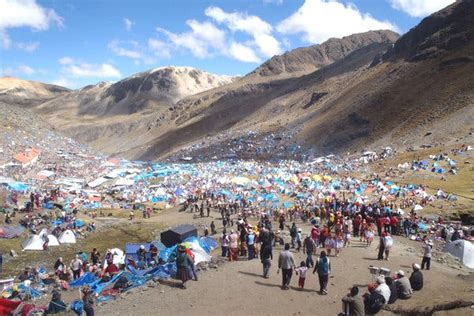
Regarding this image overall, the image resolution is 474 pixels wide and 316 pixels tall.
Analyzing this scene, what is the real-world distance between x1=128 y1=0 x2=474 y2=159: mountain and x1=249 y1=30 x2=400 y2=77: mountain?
30240 millimetres

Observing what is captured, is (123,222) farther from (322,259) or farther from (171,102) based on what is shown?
(171,102)

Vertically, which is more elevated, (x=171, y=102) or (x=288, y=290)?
(x=171, y=102)

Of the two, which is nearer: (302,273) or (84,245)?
(302,273)

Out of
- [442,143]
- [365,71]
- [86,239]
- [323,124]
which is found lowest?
[86,239]

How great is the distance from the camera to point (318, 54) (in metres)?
164

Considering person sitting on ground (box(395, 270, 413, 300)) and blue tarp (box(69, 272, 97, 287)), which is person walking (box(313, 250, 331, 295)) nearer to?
person sitting on ground (box(395, 270, 413, 300))

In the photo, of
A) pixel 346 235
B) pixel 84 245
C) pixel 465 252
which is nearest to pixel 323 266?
pixel 346 235

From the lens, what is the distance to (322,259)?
1311cm

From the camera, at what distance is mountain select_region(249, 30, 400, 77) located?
506 feet

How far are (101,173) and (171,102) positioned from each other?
441ft

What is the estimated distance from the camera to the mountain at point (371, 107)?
221 ft

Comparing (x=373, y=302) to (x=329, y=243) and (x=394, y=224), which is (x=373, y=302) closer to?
(x=329, y=243)

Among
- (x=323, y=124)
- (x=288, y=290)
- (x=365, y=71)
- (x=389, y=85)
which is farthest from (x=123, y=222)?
(x=365, y=71)

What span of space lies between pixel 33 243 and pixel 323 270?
1828cm
